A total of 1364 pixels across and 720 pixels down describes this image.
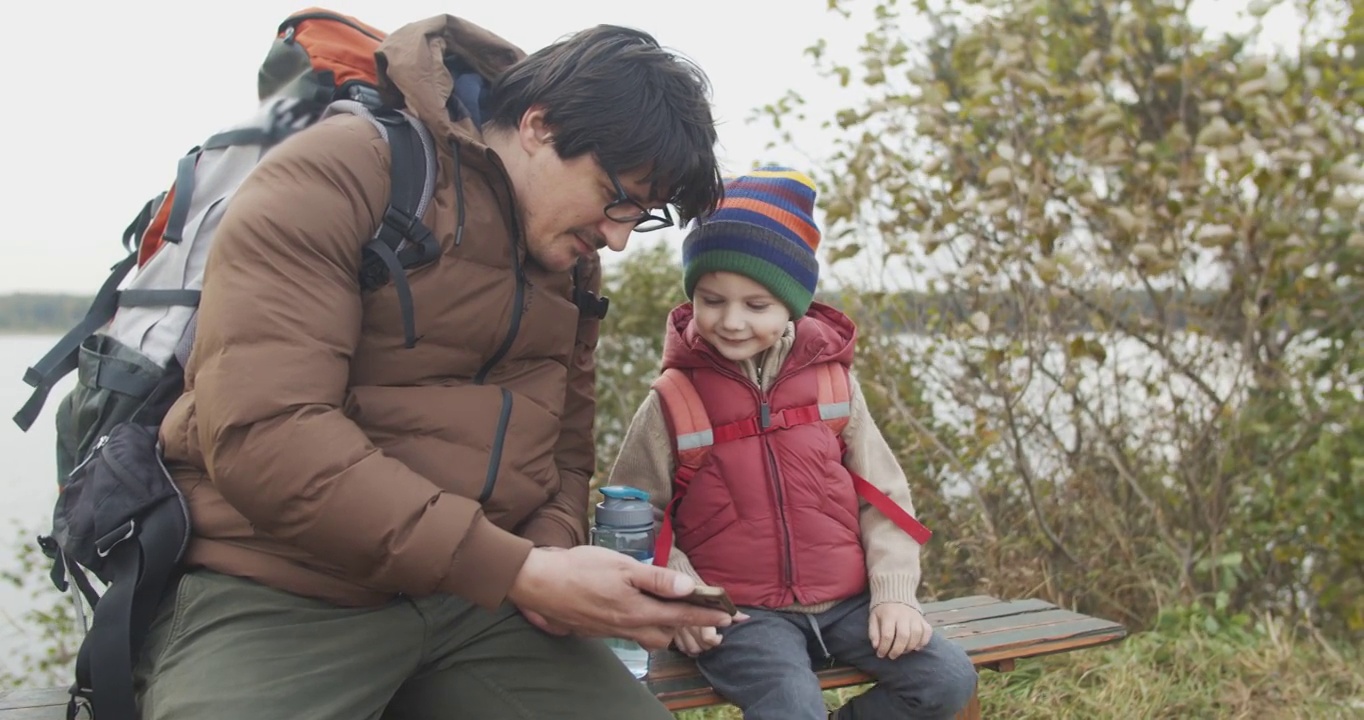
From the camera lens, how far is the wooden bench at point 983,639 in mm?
2598

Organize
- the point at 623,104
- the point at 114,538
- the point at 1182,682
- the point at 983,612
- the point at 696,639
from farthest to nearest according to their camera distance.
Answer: the point at 1182,682 → the point at 983,612 → the point at 696,639 → the point at 623,104 → the point at 114,538

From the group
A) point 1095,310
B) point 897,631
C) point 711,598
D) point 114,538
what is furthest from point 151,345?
point 1095,310

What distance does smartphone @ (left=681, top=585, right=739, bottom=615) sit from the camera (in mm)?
1985

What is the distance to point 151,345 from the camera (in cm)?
205

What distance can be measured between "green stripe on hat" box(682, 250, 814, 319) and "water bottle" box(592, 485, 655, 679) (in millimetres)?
542

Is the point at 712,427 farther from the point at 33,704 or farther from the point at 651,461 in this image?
the point at 33,704

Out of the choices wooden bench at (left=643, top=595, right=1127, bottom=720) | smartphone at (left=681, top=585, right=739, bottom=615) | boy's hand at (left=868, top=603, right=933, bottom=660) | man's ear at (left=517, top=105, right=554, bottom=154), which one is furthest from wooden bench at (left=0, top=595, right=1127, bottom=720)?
man's ear at (left=517, top=105, right=554, bottom=154)

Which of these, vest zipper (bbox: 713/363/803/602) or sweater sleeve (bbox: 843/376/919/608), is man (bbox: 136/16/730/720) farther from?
sweater sleeve (bbox: 843/376/919/608)

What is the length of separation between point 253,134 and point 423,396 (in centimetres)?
58

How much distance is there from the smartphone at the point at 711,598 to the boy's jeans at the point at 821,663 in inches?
16.8

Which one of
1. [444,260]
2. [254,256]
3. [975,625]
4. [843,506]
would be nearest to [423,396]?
[444,260]

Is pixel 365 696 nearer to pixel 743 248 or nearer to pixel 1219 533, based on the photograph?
pixel 743 248

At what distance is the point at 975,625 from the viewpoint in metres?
3.14

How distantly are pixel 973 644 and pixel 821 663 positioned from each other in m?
0.48
